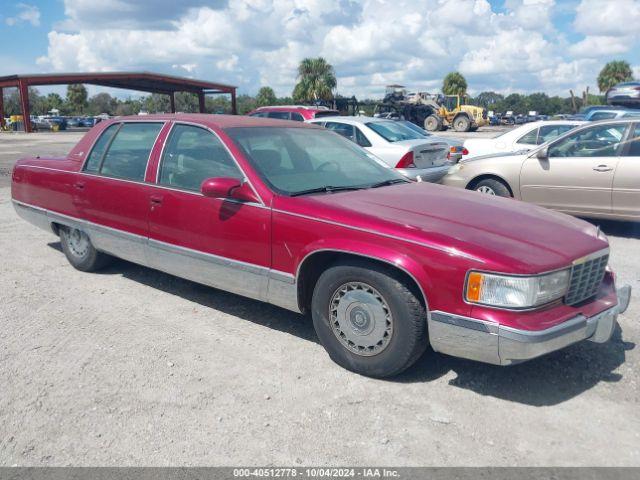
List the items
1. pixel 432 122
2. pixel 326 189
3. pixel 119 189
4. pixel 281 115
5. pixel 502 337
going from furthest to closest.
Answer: pixel 432 122
pixel 281 115
pixel 119 189
pixel 326 189
pixel 502 337

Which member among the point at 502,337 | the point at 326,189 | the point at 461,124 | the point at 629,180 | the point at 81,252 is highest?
the point at 461,124

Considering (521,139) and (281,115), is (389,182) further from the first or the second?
(281,115)

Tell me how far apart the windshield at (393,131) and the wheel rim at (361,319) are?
22.0 feet

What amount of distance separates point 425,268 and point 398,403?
0.80 metres

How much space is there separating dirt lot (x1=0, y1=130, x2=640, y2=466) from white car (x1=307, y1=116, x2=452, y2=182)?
5030 mm

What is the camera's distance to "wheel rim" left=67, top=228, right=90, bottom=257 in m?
5.71

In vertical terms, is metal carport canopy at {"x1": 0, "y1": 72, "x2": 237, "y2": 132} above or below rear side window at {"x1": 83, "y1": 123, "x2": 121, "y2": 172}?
above

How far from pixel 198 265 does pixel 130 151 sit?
4.72 feet

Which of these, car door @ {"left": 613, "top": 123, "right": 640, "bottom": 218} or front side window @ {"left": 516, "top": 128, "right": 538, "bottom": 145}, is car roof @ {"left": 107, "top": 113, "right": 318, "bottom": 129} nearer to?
car door @ {"left": 613, "top": 123, "right": 640, "bottom": 218}

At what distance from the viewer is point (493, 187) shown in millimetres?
8250

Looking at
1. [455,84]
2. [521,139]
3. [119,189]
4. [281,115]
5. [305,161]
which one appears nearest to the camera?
[305,161]

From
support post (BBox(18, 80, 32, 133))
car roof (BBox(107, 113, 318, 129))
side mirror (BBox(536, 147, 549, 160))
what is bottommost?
side mirror (BBox(536, 147, 549, 160))

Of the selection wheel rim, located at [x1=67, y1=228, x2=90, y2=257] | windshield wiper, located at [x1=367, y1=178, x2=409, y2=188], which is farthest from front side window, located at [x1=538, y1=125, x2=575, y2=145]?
wheel rim, located at [x1=67, y1=228, x2=90, y2=257]

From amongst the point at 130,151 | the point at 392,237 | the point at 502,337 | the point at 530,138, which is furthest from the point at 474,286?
the point at 530,138
